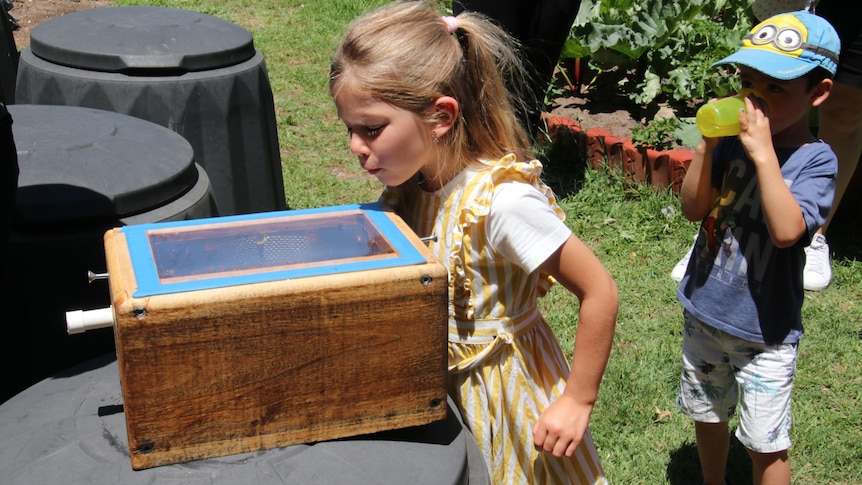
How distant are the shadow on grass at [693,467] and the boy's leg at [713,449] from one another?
134mm

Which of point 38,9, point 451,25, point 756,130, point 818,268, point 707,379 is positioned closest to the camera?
point 451,25

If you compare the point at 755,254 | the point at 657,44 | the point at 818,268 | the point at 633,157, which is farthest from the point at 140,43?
the point at 657,44

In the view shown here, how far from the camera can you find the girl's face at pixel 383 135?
5.15 ft

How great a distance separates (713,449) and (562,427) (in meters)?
1.09

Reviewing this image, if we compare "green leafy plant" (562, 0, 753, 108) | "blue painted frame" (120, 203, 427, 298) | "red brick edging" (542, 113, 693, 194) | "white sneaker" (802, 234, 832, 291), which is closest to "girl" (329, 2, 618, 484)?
"blue painted frame" (120, 203, 427, 298)

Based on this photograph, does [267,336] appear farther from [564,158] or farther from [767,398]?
[564,158]

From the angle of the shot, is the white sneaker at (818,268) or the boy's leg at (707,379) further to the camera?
the white sneaker at (818,268)

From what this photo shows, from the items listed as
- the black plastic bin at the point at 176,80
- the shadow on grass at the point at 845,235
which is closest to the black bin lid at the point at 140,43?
the black plastic bin at the point at 176,80

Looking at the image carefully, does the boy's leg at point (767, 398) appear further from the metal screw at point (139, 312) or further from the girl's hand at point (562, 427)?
the metal screw at point (139, 312)

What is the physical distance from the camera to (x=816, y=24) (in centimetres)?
206

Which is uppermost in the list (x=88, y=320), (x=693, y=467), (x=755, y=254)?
(x=88, y=320)

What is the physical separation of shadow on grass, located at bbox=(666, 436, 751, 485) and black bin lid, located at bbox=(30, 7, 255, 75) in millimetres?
2066

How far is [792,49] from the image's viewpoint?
2.01m

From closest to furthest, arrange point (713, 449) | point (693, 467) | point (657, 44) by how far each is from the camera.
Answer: point (713, 449) → point (693, 467) → point (657, 44)
